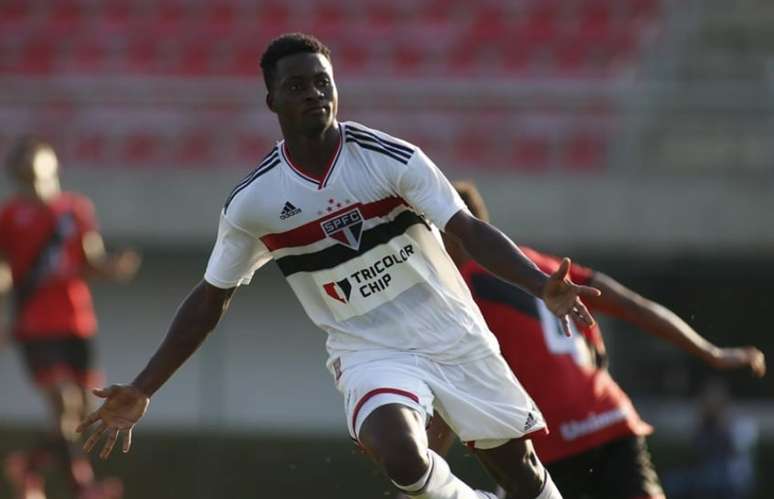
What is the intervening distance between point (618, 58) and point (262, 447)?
608 centimetres

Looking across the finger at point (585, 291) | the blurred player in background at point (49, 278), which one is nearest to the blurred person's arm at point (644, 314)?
the finger at point (585, 291)

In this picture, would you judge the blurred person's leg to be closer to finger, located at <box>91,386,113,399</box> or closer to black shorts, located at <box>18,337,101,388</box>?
finger, located at <box>91,386,113,399</box>

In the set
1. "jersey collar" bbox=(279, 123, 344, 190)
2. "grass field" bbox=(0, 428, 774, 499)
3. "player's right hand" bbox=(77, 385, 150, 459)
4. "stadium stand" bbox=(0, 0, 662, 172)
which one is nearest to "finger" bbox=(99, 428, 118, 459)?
"player's right hand" bbox=(77, 385, 150, 459)

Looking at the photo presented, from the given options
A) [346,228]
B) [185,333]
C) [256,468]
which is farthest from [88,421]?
[256,468]

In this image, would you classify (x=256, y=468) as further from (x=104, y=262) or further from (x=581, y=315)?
(x=581, y=315)

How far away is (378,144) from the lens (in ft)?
17.8

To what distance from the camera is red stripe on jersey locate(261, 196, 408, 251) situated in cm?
541

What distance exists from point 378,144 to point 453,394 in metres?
0.92

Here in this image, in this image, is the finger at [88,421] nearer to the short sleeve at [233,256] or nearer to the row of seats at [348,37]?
the short sleeve at [233,256]

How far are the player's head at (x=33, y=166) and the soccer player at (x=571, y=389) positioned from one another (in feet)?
16.3

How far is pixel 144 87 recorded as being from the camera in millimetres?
13672

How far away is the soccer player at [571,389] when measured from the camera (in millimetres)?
6277

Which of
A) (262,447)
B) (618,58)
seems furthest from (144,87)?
(618,58)

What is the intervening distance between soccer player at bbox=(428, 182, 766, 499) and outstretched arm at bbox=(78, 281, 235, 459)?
1.04 meters
